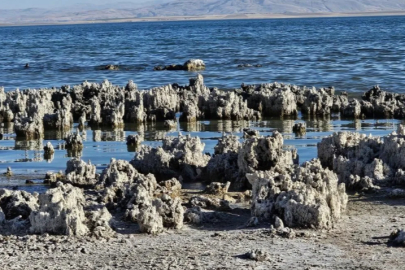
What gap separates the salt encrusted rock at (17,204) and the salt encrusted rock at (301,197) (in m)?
2.38

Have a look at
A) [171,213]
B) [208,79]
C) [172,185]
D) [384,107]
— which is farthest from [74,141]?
[208,79]

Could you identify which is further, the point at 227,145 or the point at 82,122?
the point at 82,122

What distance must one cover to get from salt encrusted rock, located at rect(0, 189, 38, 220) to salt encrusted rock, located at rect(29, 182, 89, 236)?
0.48 metres

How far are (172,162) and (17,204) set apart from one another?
2.80 meters

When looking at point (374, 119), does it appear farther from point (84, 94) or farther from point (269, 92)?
point (84, 94)

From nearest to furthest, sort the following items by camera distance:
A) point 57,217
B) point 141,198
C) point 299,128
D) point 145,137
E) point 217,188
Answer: point 57,217, point 141,198, point 217,188, point 145,137, point 299,128

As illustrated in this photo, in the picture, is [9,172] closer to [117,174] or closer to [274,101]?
[117,174]

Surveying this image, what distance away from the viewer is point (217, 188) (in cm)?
922

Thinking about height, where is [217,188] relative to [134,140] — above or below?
below

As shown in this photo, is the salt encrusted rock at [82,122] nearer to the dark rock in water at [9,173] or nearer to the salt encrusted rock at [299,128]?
the salt encrusted rock at [299,128]

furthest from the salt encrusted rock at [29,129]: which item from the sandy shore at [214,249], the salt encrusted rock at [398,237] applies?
the salt encrusted rock at [398,237]

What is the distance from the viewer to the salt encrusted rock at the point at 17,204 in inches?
318

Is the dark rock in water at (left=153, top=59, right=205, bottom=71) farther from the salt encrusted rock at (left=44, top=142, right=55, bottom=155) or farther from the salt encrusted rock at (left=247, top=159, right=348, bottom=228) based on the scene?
the salt encrusted rock at (left=247, top=159, right=348, bottom=228)

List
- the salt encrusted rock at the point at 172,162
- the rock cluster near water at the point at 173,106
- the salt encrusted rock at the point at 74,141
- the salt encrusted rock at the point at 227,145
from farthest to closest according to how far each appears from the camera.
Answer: the rock cluster near water at the point at 173,106 → the salt encrusted rock at the point at 74,141 → the salt encrusted rock at the point at 227,145 → the salt encrusted rock at the point at 172,162
